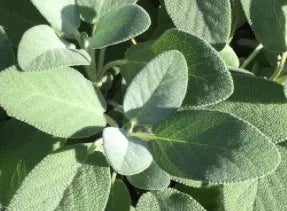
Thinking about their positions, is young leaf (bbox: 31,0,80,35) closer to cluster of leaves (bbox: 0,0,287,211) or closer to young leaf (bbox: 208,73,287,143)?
cluster of leaves (bbox: 0,0,287,211)

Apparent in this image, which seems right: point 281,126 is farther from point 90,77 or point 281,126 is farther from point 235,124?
point 90,77

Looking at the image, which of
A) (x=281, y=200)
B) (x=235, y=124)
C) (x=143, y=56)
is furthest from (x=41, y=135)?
(x=281, y=200)

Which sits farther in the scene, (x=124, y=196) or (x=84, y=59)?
(x=124, y=196)

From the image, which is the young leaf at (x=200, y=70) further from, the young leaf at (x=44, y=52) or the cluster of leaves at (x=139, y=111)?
the young leaf at (x=44, y=52)

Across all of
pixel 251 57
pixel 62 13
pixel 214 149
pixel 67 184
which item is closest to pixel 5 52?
pixel 62 13

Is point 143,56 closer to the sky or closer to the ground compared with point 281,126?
closer to the sky

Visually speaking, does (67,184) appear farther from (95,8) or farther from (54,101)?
(95,8)

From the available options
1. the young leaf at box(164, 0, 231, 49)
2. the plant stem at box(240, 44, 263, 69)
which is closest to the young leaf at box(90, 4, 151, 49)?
the young leaf at box(164, 0, 231, 49)
